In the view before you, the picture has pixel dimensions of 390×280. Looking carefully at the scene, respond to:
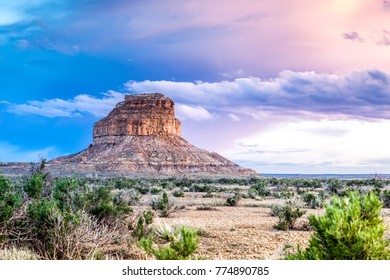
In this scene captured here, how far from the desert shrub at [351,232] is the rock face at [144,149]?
79.1 meters

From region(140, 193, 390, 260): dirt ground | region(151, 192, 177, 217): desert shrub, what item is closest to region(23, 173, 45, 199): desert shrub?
region(140, 193, 390, 260): dirt ground

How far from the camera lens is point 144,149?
99688 millimetres

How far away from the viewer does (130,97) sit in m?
116

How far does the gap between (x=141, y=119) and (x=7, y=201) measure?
320 ft

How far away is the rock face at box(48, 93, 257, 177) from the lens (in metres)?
90.2

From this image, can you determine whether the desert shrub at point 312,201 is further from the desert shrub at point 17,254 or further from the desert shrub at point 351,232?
the desert shrub at point 351,232

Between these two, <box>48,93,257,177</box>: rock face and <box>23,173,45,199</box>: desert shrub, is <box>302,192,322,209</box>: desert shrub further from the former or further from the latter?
<box>48,93,257,177</box>: rock face

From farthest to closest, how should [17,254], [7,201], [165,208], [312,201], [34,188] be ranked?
[312,201] → [165,208] → [34,188] → [7,201] → [17,254]

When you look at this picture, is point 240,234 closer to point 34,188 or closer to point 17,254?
point 34,188

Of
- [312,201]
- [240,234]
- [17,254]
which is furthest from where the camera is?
[312,201]

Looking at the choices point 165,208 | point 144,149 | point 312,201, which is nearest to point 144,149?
point 144,149
